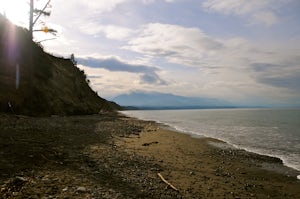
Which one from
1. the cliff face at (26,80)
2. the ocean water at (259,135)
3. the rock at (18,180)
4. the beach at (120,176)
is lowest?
the ocean water at (259,135)

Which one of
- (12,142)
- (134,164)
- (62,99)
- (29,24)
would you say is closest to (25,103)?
(29,24)

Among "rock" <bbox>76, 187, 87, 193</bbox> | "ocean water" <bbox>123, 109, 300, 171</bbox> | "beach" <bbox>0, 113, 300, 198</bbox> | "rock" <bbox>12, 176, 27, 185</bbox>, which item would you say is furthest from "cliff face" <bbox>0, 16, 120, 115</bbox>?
"rock" <bbox>76, 187, 87, 193</bbox>

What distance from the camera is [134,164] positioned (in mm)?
12688

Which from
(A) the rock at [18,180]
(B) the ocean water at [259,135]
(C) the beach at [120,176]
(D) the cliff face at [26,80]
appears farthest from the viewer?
(D) the cliff face at [26,80]

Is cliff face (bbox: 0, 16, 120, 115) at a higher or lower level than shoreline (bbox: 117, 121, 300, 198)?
higher

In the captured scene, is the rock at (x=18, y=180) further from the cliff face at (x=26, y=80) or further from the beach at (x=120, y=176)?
the cliff face at (x=26, y=80)

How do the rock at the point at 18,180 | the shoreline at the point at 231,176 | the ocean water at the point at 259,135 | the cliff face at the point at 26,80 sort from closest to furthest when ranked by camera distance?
the rock at the point at 18,180
the shoreline at the point at 231,176
the ocean water at the point at 259,135
the cliff face at the point at 26,80

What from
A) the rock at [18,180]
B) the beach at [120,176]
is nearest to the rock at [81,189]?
the beach at [120,176]

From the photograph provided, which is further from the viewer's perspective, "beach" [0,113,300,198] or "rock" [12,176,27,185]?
"beach" [0,113,300,198]

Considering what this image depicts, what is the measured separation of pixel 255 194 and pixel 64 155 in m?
7.93

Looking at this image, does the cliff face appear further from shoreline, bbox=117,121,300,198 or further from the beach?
shoreline, bbox=117,121,300,198

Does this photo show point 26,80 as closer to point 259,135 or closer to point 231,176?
point 231,176

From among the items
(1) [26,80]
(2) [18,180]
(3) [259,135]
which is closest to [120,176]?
(2) [18,180]

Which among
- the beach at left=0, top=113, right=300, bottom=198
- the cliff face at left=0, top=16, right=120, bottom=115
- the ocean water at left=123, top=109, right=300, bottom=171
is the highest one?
the cliff face at left=0, top=16, right=120, bottom=115
